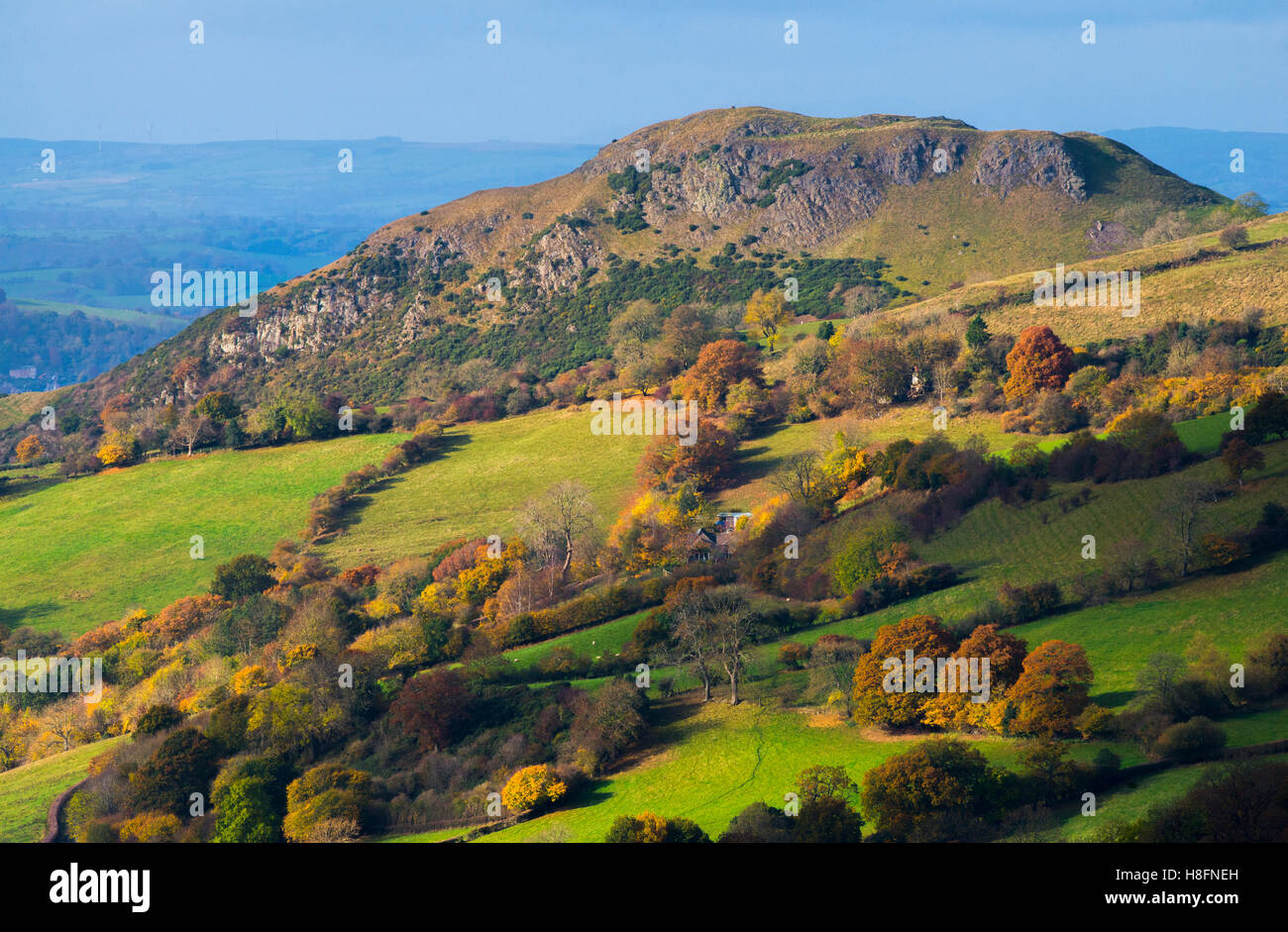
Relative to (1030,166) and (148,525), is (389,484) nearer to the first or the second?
(148,525)

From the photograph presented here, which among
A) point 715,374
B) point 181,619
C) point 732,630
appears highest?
point 715,374

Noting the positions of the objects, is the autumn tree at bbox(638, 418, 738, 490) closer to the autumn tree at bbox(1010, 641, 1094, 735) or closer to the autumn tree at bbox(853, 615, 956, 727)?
the autumn tree at bbox(853, 615, 956, 727)

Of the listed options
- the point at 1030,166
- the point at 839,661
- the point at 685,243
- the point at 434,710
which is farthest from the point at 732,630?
the point at 1030,166

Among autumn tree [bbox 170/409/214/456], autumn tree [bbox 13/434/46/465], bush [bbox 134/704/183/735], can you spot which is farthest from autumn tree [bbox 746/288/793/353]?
bush [bbox 134/704/183/735]

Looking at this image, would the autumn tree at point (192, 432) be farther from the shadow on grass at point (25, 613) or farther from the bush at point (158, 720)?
the bush at point (158, 720)

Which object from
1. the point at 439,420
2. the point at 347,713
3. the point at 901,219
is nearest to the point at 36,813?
the point at 347,713

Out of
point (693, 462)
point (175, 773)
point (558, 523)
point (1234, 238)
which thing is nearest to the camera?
point (175, 773)

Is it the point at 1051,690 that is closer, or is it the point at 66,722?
the point at 1051,690

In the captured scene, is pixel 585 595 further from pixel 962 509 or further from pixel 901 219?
pixel 901 219
